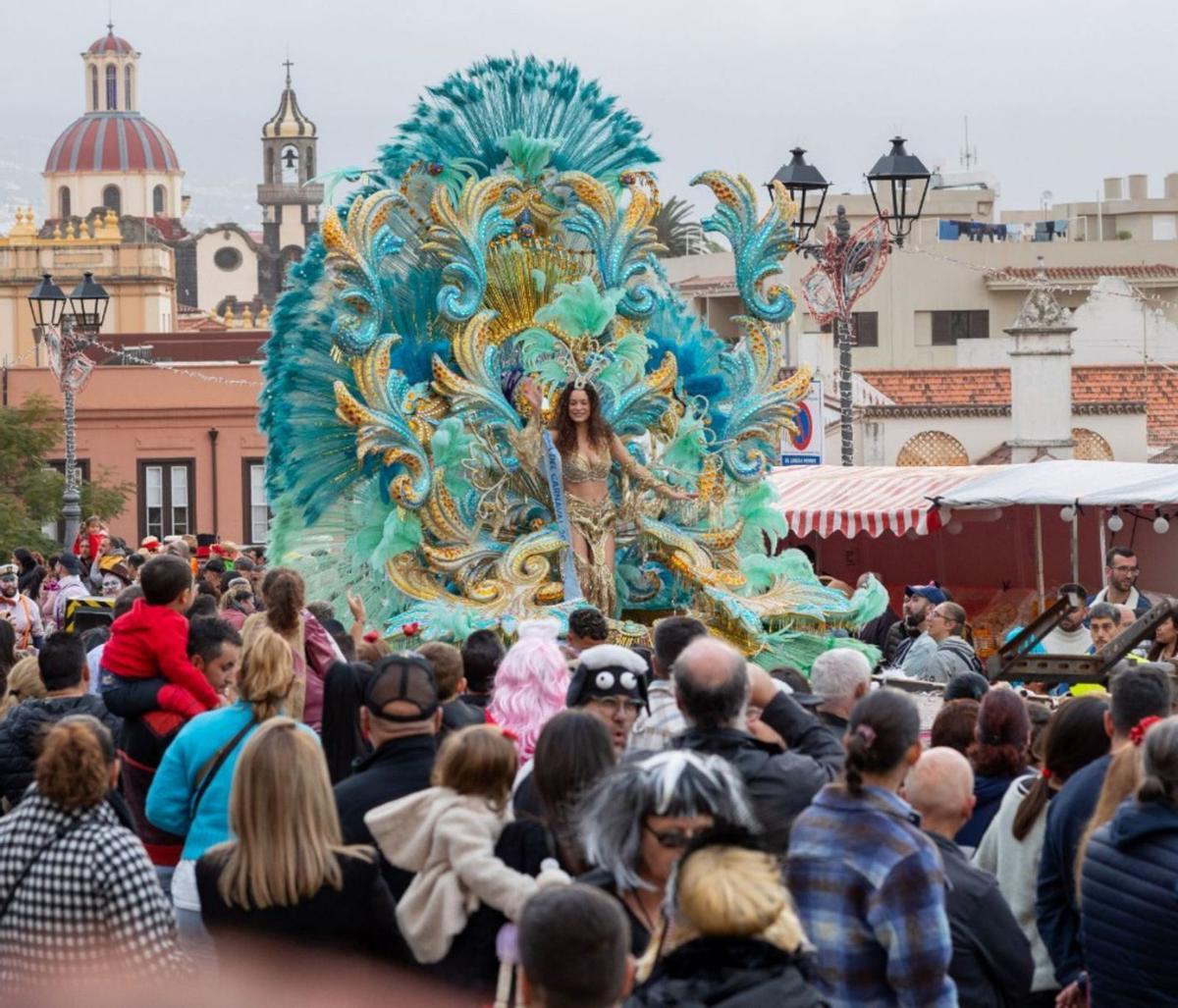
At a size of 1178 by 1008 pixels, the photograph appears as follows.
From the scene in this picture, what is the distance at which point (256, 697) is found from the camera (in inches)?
303

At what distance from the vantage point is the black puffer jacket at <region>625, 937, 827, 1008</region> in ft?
17.0

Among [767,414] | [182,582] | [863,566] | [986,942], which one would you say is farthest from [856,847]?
[863,566]

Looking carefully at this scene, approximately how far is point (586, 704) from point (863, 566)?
14.7 meters

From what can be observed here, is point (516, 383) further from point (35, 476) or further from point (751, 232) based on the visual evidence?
point (35, 476)

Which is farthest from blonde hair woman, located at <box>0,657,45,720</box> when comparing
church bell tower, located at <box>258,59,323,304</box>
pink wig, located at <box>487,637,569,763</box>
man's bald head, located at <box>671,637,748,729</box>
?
church bell tower, located at <box>258,59,323,304</box>

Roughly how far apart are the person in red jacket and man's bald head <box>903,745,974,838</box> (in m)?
2.89

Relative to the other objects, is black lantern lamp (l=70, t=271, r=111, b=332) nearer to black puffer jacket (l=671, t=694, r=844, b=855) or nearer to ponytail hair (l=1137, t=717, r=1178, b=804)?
black puffer jacket (l=671, t=694, r=844, b=855)

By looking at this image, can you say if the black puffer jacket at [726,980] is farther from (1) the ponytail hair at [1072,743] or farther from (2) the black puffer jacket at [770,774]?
(1) the ponytail hair at [1072,743]

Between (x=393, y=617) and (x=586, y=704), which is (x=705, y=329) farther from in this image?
(x=586, y=704)

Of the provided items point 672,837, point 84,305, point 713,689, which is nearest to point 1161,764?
point 713,689

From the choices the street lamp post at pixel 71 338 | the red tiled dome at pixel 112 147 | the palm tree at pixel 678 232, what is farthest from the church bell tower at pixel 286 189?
the street lamp post at pixel 71 338

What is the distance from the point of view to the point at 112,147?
17562 cm

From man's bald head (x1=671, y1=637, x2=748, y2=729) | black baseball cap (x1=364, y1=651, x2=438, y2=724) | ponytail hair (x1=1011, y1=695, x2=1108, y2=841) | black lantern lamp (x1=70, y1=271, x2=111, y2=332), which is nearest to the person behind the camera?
man's bald head (x1=671, y1=637, x2=748, y2=729)

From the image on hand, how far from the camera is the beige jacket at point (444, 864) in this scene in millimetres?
6203
